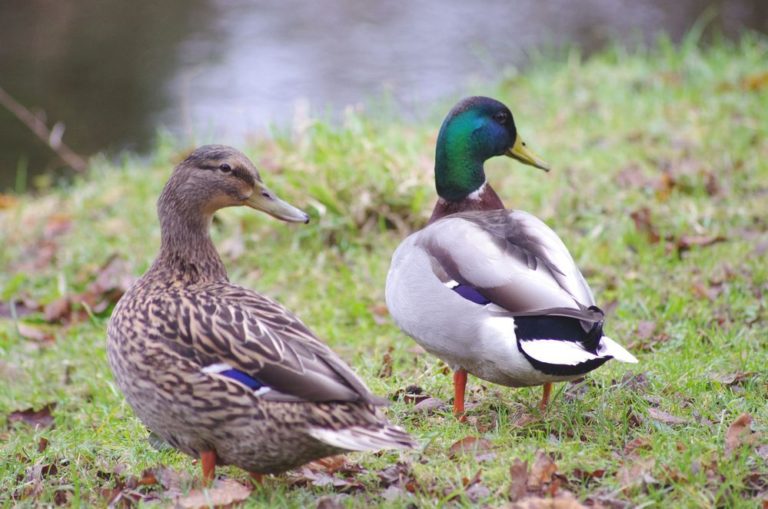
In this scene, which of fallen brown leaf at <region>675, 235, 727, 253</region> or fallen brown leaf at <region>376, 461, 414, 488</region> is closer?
fallen brown leaf at <region>376, 461, 414, 488</region>

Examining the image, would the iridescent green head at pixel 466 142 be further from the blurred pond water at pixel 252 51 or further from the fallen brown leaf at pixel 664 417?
the blurred pond water at pixel 252 51

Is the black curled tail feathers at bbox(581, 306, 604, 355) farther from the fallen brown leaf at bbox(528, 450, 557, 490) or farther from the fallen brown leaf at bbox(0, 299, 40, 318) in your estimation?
the fallen brown leaf at bbox(0, 299, 40, 318)

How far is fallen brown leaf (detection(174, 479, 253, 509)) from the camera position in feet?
9.48

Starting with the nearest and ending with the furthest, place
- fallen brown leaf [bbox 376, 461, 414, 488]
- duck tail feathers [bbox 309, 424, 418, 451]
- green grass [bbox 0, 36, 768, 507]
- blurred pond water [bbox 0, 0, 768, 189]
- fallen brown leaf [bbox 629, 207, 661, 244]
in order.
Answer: duck tail feathers [bbox 309, 424, 418, 451], fallen brown leaf [bbox 376, 461, 414, 488], green grass [bbox 0, 36, 768, 507], fallen brown leaf [bbox 629, 207, 661, 244], blurred pond water [bbox 0, 0, 768, 189]

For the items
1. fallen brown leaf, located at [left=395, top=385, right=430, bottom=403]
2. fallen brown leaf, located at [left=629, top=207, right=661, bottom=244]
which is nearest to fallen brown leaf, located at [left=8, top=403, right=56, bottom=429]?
fallen brown leaf, located at [left=395, top=385, right=430, bottom=403]

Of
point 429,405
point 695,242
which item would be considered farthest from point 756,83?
point 429,405

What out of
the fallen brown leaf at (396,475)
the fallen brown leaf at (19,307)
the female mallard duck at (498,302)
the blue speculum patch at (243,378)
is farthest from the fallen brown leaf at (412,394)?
the fallen brown leaf at (19,307)

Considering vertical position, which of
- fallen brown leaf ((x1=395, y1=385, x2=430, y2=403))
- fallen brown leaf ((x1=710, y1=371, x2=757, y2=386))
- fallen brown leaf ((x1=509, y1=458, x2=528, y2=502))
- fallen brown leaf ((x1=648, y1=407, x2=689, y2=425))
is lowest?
fallen brown leaf ((x1=395, y1=385, x2=430, y2=403))

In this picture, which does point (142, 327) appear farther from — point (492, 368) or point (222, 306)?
point (492, 368)

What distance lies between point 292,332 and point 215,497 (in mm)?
508

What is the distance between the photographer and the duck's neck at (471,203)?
→ 13.5ft

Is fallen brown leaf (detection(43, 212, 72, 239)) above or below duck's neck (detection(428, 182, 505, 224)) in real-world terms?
below

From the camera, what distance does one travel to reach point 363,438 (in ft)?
9.15

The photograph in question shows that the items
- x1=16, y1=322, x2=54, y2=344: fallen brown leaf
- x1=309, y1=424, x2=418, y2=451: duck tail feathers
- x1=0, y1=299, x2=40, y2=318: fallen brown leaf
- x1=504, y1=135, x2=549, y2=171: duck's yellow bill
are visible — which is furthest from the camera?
x1=0, y1=299, x2=40, y2=318: fallen brown leaf
